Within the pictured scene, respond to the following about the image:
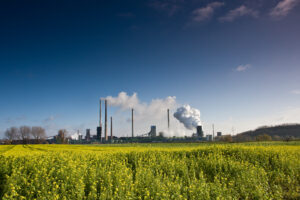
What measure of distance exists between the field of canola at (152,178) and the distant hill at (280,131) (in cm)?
7349

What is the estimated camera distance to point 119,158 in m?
12.7

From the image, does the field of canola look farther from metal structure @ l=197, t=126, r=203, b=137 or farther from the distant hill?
the distant hill

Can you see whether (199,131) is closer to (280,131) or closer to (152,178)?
(280,131)

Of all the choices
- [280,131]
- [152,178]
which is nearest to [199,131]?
[280,131]

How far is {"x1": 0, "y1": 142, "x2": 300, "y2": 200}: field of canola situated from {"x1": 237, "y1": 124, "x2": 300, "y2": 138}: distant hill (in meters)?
73.5

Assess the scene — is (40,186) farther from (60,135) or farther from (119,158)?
(60,135)

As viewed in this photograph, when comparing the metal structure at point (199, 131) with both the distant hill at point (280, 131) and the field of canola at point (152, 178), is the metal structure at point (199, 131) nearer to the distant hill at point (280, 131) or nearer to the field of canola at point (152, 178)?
the distant hill at point (280, 131)

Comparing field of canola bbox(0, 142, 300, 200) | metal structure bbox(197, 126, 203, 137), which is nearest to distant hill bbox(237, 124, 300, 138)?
metal structure bbox(197, 126, 203, 137)

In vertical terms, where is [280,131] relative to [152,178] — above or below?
below

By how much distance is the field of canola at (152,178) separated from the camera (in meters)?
6.58

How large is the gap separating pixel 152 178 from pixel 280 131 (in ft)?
300

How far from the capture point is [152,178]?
8094 mm

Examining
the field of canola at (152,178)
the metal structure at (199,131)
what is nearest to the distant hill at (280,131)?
the metal structure at (199,131)

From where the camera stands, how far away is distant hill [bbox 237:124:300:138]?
77.1 m
